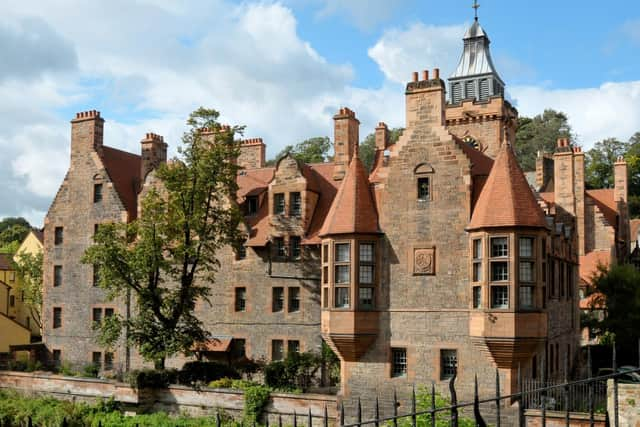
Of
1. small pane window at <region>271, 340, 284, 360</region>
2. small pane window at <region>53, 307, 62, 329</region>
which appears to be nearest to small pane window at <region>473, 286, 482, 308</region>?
small pane window at <region>271, 340, 284, 360</region>

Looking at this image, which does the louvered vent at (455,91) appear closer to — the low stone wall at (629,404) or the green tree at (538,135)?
the green tree at (538,135)

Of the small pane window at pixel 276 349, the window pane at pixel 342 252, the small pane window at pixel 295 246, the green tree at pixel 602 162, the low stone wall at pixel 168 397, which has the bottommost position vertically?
the low stone wall at pixel 168 397

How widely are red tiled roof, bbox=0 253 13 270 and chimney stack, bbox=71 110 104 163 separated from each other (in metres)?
19.9

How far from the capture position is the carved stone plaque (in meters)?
25.6

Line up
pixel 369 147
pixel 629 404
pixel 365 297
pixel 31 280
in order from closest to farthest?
pixel 629 404
pixel 365 297
pixel 31 280
pixel 369 147

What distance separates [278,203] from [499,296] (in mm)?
12885

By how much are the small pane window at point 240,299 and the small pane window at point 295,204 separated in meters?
4.45

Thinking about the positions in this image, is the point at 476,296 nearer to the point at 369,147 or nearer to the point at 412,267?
the point at 412,267

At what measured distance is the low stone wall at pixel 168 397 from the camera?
26.1m

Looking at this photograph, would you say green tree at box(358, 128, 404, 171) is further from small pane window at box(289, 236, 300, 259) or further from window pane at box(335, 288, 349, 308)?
window pane at box(335, 288, 349, 308)

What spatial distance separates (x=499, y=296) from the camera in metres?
24.1

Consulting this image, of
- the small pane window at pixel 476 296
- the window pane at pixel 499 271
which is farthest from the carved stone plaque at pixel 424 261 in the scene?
the window pane at pixel 499 271

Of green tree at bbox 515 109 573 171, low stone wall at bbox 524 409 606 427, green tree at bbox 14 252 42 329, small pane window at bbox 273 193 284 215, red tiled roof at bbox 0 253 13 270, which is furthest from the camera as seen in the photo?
green tree at bbox 515 109 573 171

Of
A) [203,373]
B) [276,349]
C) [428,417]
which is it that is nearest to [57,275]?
[203,373]
